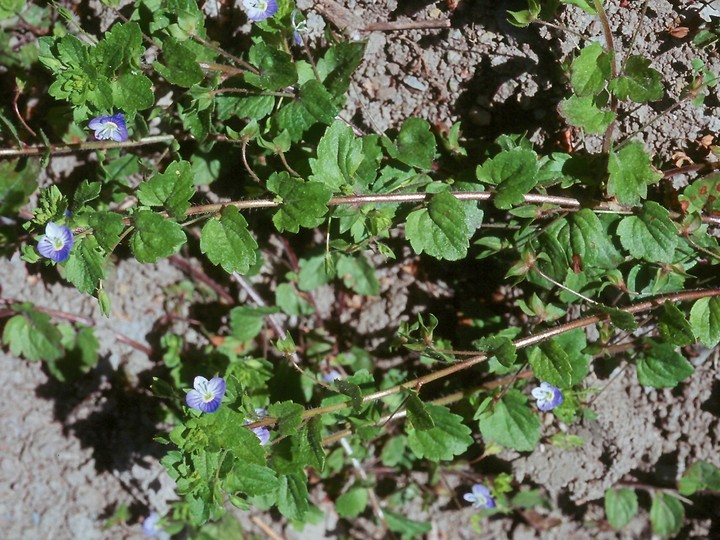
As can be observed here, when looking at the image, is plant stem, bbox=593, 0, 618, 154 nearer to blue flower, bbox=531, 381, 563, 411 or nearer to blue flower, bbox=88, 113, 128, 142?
blue flower, bbox=531, 381, 563, 411

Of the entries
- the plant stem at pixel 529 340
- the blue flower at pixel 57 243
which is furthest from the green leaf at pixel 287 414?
the blue flower at pixel 57 243

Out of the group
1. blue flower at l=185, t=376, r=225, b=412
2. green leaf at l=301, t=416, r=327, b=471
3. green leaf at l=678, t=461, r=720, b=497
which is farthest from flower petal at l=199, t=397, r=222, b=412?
green leaf at l=678, t=461, r=720, b=497

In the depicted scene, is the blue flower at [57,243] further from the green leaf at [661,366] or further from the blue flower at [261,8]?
the green leaf at [661,366]

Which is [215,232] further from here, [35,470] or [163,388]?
[35,470]

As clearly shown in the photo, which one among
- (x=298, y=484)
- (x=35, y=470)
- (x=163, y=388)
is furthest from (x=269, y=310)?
(x=35, y=470)

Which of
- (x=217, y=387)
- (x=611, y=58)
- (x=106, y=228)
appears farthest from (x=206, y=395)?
(x=611, y=58)

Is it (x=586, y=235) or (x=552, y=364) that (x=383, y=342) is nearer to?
(x=552, y=364)
